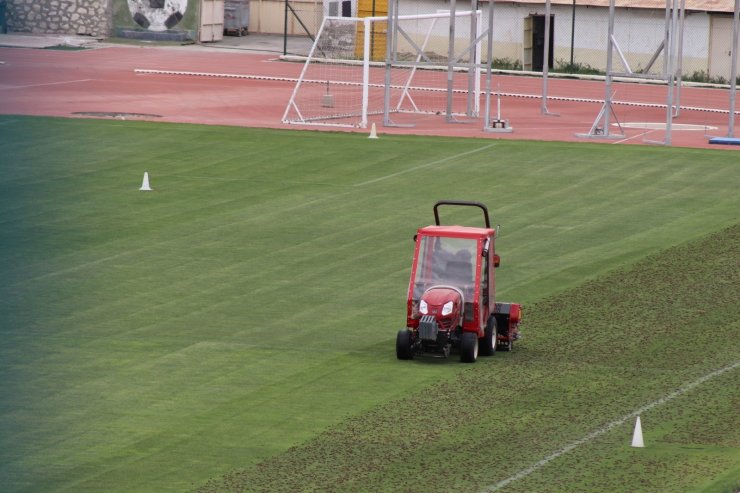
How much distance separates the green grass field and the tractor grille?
1.55 feet

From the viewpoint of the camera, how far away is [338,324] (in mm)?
22734

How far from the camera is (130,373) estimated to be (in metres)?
19.5

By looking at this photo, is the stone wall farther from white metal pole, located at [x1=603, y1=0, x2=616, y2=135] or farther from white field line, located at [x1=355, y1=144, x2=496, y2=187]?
white metal pole, located at [x1=603, y1=0, x2=616, y2=135]

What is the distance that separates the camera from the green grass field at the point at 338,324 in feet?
51.7

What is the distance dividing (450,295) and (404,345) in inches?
36.5


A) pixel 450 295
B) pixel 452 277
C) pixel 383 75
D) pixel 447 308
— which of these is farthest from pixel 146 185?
pixel 383 75

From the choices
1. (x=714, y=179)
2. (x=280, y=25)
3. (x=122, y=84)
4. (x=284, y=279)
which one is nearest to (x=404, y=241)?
(x=284, y=279)

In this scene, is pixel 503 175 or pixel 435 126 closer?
pixel 503 175

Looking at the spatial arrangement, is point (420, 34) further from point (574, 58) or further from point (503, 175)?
point (503, 175)

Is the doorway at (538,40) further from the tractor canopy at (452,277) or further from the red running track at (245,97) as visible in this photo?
the tractor canopy at (452,277)

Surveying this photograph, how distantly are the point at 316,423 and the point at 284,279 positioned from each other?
8.86 meters

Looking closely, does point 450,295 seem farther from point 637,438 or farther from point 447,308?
point 637,438

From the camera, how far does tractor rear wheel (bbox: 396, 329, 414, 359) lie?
20.1m

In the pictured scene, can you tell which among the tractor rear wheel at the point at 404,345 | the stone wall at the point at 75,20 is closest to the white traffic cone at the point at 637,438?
the tractor rear wheel at the point at 404,345
